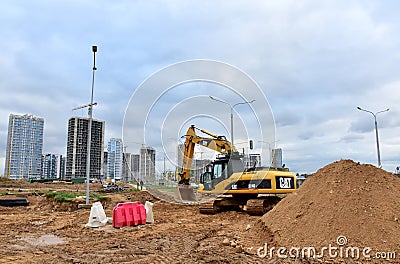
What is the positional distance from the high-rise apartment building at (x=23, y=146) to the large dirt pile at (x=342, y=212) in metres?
71.0

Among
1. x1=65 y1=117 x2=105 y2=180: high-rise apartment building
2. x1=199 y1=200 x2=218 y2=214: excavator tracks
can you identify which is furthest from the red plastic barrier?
x1=65 y1=117 x2=105 y2=180: high-rise apartment building

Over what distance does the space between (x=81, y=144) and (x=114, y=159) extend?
949 inches

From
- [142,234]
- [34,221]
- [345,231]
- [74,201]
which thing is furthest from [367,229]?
[74,201]

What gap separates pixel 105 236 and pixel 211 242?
3061 mm

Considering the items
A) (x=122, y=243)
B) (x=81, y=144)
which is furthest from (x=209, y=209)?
(x=81, y=144)

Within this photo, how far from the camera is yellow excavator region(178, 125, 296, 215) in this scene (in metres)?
12.5

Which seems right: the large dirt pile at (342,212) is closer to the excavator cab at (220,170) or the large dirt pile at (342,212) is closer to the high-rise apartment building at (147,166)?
the excavator cab at (220,170)

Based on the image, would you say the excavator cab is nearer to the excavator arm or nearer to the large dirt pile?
the excavator arm

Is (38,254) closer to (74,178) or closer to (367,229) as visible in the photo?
(367,229)

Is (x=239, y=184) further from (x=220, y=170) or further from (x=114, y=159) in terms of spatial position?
(x=114, y=159)

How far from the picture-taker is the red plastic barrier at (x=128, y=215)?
397 inches

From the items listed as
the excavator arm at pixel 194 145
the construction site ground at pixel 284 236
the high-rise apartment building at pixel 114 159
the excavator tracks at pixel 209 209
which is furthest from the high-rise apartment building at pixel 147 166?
the high-rise apartment building at pixel 114 159

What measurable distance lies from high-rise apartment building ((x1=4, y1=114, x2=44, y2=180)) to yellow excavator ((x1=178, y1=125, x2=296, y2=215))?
2532 inches

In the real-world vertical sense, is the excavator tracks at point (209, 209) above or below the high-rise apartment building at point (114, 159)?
below
